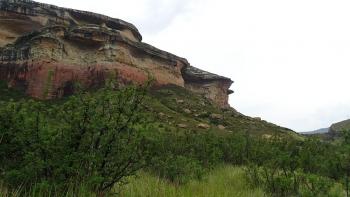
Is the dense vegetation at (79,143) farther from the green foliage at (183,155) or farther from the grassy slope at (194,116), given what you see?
the grassy slope at (194,116)

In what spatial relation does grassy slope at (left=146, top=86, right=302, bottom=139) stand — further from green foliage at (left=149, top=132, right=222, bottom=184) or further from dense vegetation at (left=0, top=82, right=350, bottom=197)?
dense vegetation at (left=0, top=82, right=350, bottom=197)

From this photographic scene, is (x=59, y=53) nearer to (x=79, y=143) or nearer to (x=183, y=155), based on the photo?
(x=183, y=155)

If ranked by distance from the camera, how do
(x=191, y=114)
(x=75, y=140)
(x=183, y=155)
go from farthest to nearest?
(x=191, y=114)
(x=183, y=155)
(x=75, y=140)

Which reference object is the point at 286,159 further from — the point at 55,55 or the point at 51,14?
the point at 51,14

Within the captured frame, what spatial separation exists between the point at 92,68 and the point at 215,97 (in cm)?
3117

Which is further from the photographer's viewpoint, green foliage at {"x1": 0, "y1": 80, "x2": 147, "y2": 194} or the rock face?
the rock face

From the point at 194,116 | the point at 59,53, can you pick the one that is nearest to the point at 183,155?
the point at 194,116

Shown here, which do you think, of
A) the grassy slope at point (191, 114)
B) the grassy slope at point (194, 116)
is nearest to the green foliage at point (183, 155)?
the grassy slope at point (194, 116)

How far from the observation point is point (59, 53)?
159 ft

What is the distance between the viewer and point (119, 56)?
50.9 m

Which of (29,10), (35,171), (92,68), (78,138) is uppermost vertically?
(29,10)

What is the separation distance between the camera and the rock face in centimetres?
4722

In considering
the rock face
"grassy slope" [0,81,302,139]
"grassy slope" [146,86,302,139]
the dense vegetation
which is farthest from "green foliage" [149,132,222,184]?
the rock face

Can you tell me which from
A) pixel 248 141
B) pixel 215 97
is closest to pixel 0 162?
pixel 248 141
